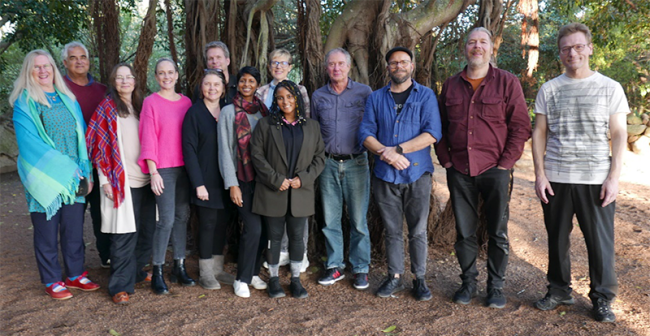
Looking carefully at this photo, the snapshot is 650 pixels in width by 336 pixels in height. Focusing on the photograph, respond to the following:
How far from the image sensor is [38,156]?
3117 mm

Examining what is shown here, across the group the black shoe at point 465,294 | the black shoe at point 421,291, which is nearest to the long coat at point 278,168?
the black shoe at point 421,291

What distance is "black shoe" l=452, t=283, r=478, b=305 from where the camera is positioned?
3303 mm

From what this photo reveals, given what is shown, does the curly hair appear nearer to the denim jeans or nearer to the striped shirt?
the denim jeans

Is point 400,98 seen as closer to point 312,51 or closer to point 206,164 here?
point 312,51

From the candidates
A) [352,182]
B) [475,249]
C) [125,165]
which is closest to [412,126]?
[352,182]

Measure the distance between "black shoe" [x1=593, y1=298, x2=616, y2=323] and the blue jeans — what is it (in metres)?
1.57

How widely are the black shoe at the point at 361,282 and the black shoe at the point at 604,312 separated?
5.11ft

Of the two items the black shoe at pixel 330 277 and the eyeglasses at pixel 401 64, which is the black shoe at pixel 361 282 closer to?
the black shoe at pixel 330 277

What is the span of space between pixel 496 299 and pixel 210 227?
2.11 meters

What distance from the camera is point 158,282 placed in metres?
3.49

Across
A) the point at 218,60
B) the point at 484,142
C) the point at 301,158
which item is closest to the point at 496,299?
the point at 484,142

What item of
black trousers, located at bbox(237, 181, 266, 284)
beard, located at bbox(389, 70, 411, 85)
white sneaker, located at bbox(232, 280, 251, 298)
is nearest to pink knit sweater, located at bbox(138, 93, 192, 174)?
black trousers, located at bbox(237, 181, 266, 284)

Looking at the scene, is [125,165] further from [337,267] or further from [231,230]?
[337,267]

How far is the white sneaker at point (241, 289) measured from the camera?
342cm
